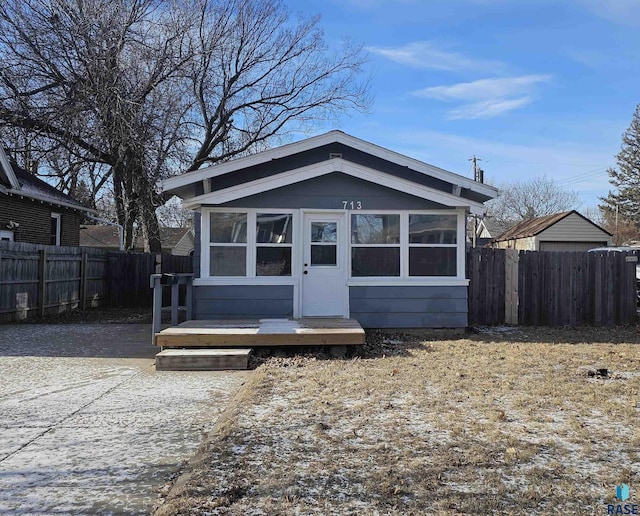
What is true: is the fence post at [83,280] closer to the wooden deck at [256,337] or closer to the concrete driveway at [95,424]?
the concrete driveway at [95,424]

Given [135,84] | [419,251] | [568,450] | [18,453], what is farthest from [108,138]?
[568,450]

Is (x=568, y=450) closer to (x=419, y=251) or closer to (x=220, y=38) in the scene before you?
(x=419, y=251)

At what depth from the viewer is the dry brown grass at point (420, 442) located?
3.22m

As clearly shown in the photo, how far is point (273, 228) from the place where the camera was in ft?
32.6

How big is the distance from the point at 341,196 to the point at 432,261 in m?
2.04

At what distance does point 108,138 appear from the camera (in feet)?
58.9

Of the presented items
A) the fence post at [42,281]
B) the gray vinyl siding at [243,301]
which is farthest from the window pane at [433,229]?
the fence post at [42,281]

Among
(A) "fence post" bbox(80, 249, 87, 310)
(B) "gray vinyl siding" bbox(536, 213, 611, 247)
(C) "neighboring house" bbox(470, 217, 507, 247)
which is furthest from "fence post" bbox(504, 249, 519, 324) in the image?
(C) "neighboring house" bbox(470, 217, 507, 247)

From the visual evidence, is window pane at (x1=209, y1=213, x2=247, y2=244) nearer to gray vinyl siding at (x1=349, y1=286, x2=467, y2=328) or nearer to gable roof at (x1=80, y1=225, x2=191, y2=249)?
gray vinyl siding at (x1=349, y1=286, x2=467, y2=328)

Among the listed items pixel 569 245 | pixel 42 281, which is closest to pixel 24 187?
pixel 42 281

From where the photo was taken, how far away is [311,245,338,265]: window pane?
1000 cm

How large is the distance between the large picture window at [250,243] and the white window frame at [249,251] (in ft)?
0.06

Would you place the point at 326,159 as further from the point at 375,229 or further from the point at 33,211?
the point at 33,211

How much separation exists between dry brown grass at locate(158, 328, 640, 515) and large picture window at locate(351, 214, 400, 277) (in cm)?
A: 290
